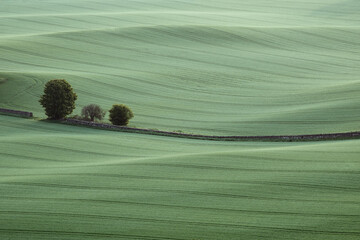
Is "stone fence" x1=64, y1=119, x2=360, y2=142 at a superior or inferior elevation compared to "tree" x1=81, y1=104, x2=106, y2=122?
inferior

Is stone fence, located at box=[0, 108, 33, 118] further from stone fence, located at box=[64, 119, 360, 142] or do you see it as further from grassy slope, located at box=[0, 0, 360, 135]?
stone fence, located at box=[64, 119, 360, 142]

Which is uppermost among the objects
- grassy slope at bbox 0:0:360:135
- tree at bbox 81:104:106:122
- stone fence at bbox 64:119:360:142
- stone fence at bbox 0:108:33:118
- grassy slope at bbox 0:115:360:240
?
grassy slope at bbox 0:0:360:135

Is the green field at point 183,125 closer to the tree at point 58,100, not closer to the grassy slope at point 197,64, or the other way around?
the grassy slope at point 197,64

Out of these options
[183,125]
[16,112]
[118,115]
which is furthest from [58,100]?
[183,125]

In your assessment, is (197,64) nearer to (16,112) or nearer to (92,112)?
(92,112)

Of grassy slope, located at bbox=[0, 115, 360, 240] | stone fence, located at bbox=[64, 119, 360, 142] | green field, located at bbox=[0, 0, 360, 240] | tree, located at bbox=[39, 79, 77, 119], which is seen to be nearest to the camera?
grassy slope, located at bbox=[0, 115, 360, 240]

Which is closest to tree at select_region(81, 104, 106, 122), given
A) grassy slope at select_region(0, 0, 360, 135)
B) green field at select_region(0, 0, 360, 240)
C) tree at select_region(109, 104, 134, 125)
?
tree at select_region(109, 104, 134, 125)

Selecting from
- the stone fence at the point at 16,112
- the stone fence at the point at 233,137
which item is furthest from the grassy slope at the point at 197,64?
the stone fence at the point at 233,137
